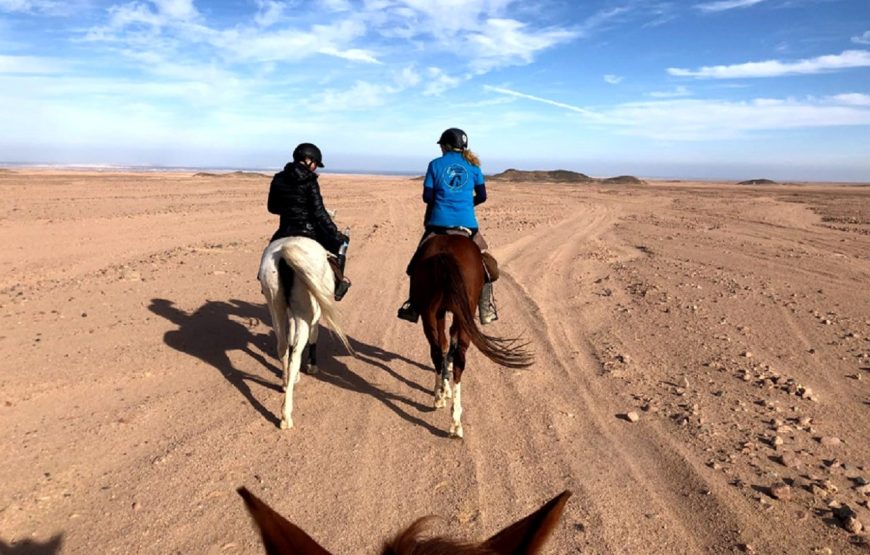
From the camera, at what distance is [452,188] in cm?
599

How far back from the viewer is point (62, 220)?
1795cm

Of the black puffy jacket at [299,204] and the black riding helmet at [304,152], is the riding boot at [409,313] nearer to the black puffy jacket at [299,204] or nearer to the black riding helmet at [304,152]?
the black puffy jacket at [299,204]

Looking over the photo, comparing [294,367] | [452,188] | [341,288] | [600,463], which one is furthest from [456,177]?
[600,463]

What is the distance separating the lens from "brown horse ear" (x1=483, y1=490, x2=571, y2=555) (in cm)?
140

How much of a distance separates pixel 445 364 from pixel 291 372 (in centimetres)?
148

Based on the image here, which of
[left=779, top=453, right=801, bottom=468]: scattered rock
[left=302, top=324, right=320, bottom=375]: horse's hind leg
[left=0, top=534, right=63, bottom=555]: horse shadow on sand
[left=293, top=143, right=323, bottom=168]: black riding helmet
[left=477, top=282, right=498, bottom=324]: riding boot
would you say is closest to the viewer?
[left=0, top=534, right=63, bottom=555]: horse shadow on sand

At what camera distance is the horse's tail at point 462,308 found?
4852 millimetres

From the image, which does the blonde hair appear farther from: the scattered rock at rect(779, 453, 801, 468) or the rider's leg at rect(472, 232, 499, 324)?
the scattered rock at rect(779, 453, 801, 468)

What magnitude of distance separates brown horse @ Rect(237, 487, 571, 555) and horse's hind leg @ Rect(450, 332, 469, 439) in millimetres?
3522

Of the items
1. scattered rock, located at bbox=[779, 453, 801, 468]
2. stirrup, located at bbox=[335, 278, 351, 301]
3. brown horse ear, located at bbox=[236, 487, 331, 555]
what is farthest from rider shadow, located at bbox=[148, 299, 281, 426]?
scattered rock, located at bbox=[779, 453, 801, 468]

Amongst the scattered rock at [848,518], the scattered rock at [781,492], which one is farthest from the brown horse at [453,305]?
the scattered rock at [848,518]

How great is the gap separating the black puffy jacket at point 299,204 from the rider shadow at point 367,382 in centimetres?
163

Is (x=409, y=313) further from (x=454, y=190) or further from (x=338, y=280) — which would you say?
(x=454, y=190)

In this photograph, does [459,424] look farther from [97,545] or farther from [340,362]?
[97,545]
